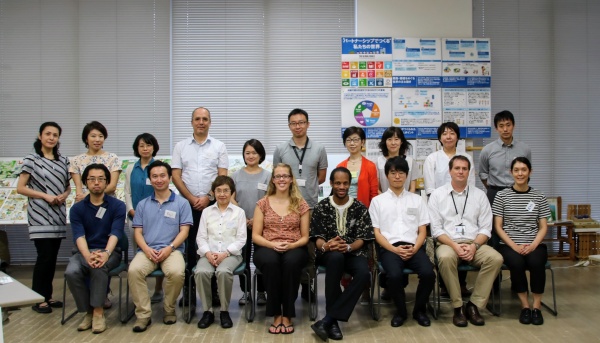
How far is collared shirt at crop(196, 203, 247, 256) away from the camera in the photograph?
3.89m

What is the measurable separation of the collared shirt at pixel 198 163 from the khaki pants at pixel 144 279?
2.25ft

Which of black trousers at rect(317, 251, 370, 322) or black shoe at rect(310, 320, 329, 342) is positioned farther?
black trousers at rect(317, 251, 370, 322)

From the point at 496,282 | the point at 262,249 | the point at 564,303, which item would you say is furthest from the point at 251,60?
the point at 564,303

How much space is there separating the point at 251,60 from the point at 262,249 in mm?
3108

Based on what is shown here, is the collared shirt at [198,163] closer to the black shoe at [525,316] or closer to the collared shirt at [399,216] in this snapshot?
the collared shirt at [399,216]

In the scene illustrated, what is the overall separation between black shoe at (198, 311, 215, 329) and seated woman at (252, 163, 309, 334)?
45 cm

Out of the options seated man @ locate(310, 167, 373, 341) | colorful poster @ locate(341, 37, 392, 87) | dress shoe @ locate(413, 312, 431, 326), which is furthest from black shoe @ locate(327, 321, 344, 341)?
colorful poster @ locate(341, 37, 392, 87)

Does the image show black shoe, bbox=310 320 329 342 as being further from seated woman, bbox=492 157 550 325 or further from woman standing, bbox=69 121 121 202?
woman standing, bbox=69 121 121 202

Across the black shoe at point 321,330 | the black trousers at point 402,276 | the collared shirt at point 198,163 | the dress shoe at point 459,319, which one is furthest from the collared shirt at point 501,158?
the collared shirt at point 198,163

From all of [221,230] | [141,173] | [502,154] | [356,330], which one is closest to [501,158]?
[502,154]

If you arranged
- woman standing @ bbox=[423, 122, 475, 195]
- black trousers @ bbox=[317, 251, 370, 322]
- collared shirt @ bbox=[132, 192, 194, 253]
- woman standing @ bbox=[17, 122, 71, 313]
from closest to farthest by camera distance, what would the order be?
black trousers @ bbox=[317, 251, 370, 322], collared shirt @ bbox=[132, 192, 194, 253], woman standing @ bbox=[17, 122, 71, 313], woman standing @ bbox=[423, 122, 475, 195]

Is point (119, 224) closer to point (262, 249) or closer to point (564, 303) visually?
point (262, 249)

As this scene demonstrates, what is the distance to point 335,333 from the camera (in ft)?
11.3

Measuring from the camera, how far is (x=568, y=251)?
633 cm
